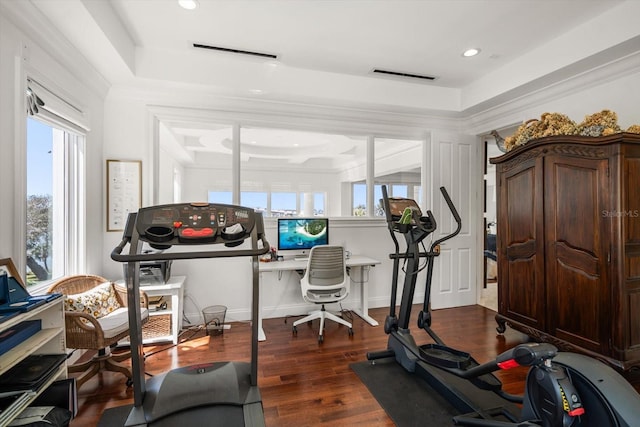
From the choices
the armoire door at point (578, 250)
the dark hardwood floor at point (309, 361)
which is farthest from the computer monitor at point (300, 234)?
the armoire door at point (578, 250)

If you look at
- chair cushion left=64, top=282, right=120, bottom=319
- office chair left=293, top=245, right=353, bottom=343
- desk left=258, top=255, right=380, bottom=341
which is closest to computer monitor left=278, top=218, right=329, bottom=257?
desk left=258, top=255, right=380, bottom=341

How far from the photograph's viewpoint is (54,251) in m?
2.53

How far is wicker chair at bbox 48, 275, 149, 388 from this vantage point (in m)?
2.09

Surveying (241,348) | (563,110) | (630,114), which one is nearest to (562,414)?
(241,348)

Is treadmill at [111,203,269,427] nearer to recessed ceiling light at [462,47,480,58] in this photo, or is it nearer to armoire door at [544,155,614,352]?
armoire door at [544,155,614,352]

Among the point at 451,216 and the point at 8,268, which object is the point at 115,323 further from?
the point at 451,216

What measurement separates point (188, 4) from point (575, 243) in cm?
354

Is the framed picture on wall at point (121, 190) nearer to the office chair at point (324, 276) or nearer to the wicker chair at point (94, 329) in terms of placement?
the wicker chair at point (94, 329)

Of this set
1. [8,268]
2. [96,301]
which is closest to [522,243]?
[96,301]

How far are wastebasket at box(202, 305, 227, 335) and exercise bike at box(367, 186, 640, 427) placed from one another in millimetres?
1640

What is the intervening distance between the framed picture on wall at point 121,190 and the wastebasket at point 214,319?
125 centimetres

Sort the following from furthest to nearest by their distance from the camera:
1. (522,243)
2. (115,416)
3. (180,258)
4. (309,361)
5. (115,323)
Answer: (522,243) → (309,361) → (115,323) → (115,416) → (180,258)

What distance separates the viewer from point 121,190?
3146mm

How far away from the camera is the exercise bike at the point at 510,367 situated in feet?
4.26
